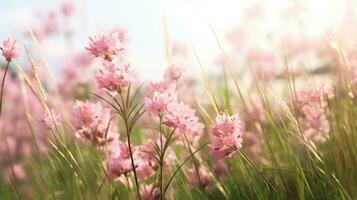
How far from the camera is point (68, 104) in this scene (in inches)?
182

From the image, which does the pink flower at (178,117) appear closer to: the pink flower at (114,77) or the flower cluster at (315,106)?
the pink flower at (114,77)

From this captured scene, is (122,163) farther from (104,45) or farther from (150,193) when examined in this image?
(104,45)

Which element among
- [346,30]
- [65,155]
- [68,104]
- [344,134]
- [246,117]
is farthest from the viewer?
[68,104]

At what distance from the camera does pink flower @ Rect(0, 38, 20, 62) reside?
1.78 metres

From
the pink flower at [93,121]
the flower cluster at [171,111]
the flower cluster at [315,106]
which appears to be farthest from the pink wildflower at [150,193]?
the flower cluster at [315,106]

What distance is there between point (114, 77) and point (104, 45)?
4.3 inches

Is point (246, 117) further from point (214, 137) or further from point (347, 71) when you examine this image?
point (214, 137)

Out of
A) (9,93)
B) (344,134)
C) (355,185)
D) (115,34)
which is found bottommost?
(355,185)

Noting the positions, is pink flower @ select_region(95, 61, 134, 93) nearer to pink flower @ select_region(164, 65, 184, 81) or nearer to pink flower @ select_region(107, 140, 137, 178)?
pink flower @ select_region(107, 140, 137, 178)

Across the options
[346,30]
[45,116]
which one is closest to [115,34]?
[45,116]

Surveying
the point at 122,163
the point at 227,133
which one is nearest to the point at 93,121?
the point at 122,163

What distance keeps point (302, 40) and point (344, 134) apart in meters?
3.15

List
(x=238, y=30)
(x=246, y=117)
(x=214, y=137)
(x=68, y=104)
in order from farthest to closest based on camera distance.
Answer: (x=238, y=30)
(x=68, y=104)
(x=246, y=117)
(x=214, y=137)

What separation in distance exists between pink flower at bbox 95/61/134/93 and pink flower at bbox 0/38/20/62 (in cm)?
37
